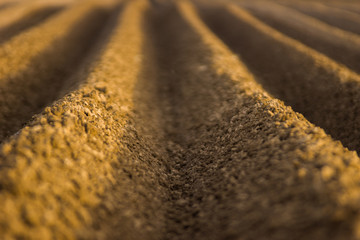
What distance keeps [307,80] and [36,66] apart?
47.6ft

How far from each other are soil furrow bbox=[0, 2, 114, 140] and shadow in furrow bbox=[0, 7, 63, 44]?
2232 millimetres

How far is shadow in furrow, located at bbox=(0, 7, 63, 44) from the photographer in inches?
678

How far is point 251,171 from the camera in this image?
18.6ft

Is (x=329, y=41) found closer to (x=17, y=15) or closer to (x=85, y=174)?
(x=85, y=174)

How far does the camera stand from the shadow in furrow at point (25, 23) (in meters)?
17.2

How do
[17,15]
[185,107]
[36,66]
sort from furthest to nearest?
1. [17,15]
2. [36,66]
3. [185,107]

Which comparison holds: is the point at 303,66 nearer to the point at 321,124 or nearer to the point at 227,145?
the point at 321,124

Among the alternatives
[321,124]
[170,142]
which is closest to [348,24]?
[321,124]

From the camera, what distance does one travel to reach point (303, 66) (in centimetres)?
1266

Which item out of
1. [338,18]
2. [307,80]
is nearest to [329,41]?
[307,80]

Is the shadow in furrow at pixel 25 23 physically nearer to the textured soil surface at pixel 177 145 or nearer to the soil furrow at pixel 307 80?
the textured soil surface at pixel 177 145

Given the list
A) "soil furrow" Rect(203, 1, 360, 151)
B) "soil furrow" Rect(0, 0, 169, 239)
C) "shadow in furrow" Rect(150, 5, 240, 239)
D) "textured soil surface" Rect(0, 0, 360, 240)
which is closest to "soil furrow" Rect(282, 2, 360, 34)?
"textured soil surface" Rect(0, 0, 360, 240)

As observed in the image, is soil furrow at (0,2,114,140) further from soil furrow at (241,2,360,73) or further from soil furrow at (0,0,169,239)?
soil furrow at (241,2,360,73)

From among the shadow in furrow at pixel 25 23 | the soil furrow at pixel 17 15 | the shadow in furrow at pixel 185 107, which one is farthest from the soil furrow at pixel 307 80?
the soil furrow at pixel 17 15
